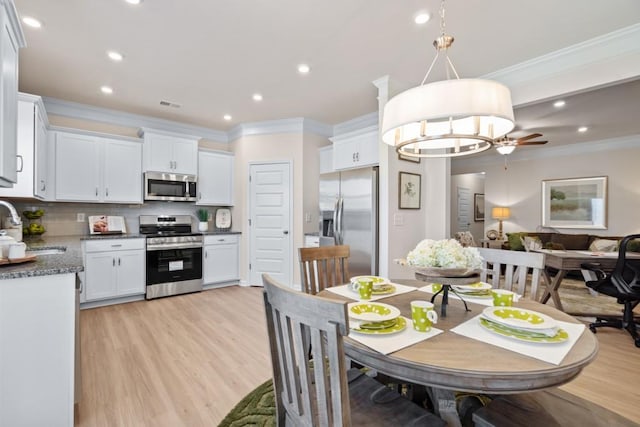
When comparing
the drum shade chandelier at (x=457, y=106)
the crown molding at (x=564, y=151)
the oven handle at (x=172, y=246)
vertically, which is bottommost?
the oven handle at (x=172, y=246)

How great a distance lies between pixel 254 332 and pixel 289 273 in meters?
1.60

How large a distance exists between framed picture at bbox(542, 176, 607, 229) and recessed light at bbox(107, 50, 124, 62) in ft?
25.7

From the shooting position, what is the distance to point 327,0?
6.62 feet

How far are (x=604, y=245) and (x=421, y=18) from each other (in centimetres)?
546

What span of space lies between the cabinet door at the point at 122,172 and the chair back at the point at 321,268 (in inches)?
127

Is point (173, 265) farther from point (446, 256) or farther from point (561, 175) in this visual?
point (561, 175)

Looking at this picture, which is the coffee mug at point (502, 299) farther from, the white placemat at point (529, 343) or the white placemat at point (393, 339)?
the white placemat at point (393, 339)

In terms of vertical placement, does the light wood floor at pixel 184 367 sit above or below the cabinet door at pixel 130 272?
below

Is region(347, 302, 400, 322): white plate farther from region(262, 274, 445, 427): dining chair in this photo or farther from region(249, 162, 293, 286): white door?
region(249, 162, 293, 286): white door

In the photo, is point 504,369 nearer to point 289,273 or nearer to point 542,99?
point 542,99

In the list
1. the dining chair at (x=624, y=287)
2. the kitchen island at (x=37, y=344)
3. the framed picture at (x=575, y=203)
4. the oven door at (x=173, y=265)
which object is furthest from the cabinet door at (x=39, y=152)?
the framed picture at (x=575, y=203)

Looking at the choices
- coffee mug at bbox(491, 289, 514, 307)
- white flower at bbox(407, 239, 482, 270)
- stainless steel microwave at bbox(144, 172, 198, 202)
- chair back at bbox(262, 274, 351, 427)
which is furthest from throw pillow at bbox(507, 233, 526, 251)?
chair back at bbox(262, 274, 351, 427)

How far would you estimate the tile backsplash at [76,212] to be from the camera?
12.4ft

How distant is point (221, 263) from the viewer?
4.69m
